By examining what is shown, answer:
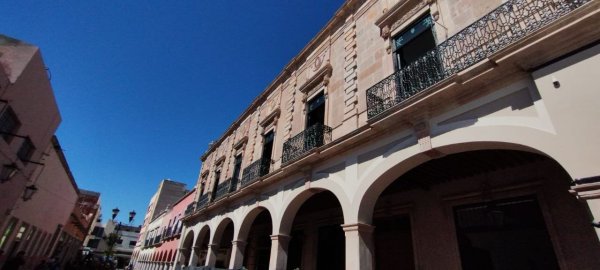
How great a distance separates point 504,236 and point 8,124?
12379 millimetres

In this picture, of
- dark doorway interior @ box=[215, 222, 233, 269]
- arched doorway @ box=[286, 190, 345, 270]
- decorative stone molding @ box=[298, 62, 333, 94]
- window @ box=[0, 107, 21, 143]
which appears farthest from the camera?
dark doorway interior @ box=[215, 222, 233, 269]

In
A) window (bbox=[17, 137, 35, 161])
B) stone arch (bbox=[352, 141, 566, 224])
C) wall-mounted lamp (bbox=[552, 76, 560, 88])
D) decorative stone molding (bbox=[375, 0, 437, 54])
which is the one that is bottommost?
stone arch (bbox=[352, 141, 566, 224])

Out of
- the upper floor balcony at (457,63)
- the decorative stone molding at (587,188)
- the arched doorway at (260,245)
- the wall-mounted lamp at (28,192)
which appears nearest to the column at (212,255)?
the arched doorway at (260,245)

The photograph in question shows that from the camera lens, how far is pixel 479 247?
18.9 ft

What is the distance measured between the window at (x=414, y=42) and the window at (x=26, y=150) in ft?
37.1

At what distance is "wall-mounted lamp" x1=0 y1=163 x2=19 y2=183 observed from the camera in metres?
8.16

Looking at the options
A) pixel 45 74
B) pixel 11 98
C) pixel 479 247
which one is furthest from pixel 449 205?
pixel 45 74

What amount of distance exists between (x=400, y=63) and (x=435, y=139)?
97.4 inches

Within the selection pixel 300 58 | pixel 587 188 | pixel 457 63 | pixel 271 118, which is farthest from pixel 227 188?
pixel 587 188

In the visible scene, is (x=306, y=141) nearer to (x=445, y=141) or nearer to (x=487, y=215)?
(x=445, y=141)

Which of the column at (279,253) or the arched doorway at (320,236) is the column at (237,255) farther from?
the column at (279,253)

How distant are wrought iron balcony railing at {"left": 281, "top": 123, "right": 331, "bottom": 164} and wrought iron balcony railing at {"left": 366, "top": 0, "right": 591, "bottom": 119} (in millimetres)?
1829

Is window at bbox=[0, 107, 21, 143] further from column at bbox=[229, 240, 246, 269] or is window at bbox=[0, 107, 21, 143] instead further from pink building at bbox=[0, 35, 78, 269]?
column at bbox=[229, 240, 246, 269]

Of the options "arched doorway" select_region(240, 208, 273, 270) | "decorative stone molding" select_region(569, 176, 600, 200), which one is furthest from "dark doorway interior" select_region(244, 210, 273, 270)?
"decorative stone molding" select_region(569, 176, 600, 200)
